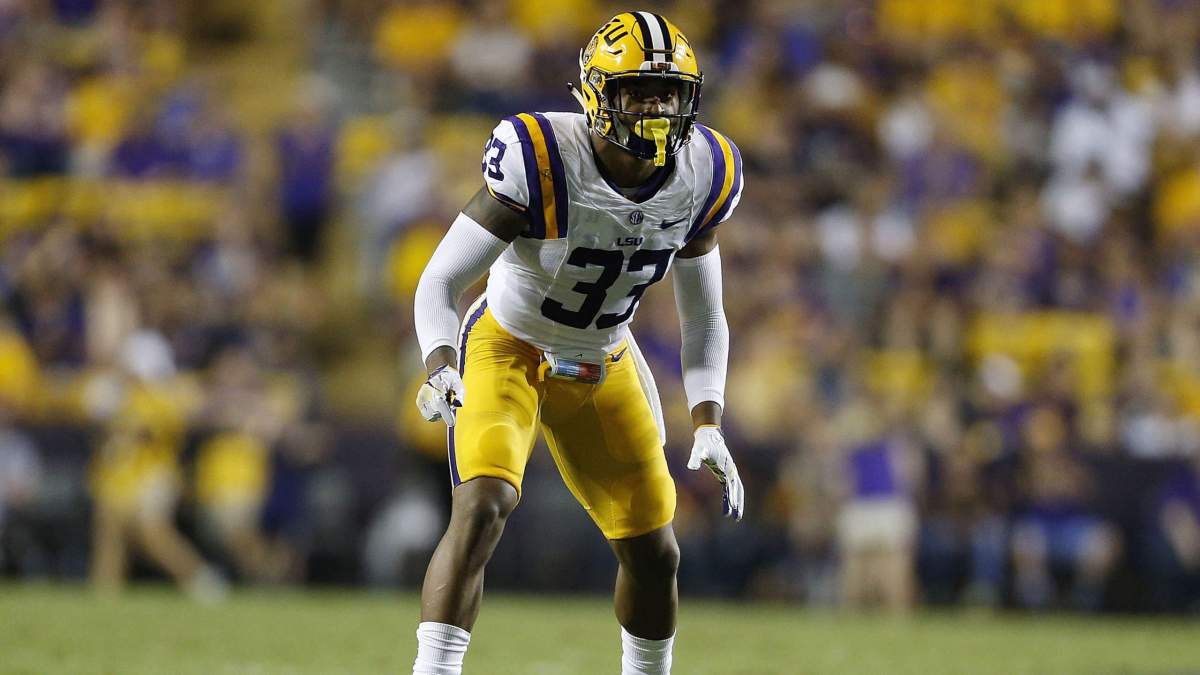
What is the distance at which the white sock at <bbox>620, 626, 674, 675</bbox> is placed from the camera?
4.16 meters

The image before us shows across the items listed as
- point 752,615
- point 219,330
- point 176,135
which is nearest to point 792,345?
point 752,615

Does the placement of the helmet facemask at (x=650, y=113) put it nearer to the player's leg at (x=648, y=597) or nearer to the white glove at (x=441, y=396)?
the white glove at (x=441, y=396)

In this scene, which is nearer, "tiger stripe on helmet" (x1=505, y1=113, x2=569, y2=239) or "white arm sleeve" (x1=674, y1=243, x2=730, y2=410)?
"tiger stripe on helmet" (x1=505, y1=113, x2=569, y2=239)

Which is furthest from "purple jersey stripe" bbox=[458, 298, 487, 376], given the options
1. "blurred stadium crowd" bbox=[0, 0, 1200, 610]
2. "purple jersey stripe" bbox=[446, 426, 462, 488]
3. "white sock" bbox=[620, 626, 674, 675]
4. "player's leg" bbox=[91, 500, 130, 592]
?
"player's leg" bbox=[91, 500, 130, 592]

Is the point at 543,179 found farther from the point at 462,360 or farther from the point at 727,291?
the point at 727,291

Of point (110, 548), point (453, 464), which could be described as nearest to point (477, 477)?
point (453, 464)

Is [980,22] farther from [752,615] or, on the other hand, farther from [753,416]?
[752,615]

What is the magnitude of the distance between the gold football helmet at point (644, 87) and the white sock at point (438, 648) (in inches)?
49.7

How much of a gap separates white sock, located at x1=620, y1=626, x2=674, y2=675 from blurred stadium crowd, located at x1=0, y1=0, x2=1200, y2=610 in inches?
206

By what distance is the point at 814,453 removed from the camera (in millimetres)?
10023

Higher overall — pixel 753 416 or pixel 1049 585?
pixel 753 416

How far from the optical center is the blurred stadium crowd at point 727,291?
9.82 meters

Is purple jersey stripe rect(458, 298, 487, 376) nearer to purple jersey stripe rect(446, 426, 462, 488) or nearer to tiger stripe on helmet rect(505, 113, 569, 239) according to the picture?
purple jersey stripe rect(446, 426, 462, 488)

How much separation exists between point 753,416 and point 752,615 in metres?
1.68
